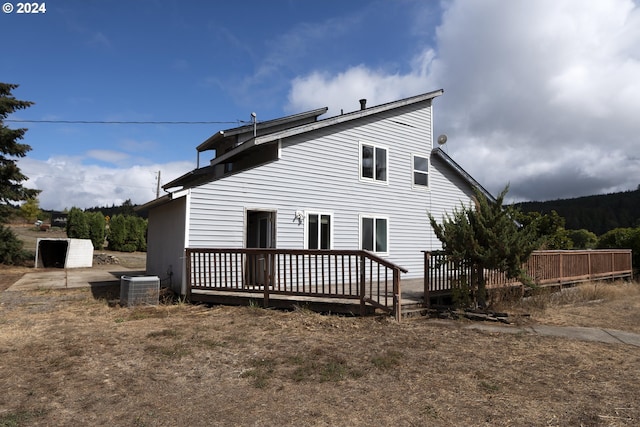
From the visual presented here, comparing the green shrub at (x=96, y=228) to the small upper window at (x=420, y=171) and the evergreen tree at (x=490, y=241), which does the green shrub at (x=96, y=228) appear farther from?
the evergreen tree at (x=490, y=241)

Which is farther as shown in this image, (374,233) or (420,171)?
(420,171)

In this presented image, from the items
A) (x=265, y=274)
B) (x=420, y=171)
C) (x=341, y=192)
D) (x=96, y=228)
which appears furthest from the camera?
(x=96, y=228)

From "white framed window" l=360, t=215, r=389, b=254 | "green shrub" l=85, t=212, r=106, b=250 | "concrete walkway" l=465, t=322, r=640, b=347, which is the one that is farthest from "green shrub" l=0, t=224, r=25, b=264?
"concrete walkway" l=465, t=322, r=640, b=347

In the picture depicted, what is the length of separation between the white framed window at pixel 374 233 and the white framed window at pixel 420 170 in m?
2.13

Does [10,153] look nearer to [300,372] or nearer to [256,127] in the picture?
[256,127]

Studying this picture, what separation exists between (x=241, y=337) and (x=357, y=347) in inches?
74.6

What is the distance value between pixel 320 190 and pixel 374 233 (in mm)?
2446

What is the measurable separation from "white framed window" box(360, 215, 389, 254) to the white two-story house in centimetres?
3

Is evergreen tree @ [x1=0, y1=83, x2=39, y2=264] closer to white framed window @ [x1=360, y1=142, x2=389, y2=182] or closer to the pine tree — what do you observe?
the pine tree

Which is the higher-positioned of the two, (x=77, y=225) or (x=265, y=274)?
(x=77, y=225)

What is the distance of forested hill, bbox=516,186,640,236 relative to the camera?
43.1 metres

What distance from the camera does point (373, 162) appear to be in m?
13.5

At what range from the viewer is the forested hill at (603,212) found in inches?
1695

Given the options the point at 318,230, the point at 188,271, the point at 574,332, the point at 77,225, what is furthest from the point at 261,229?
the point at 77,225
